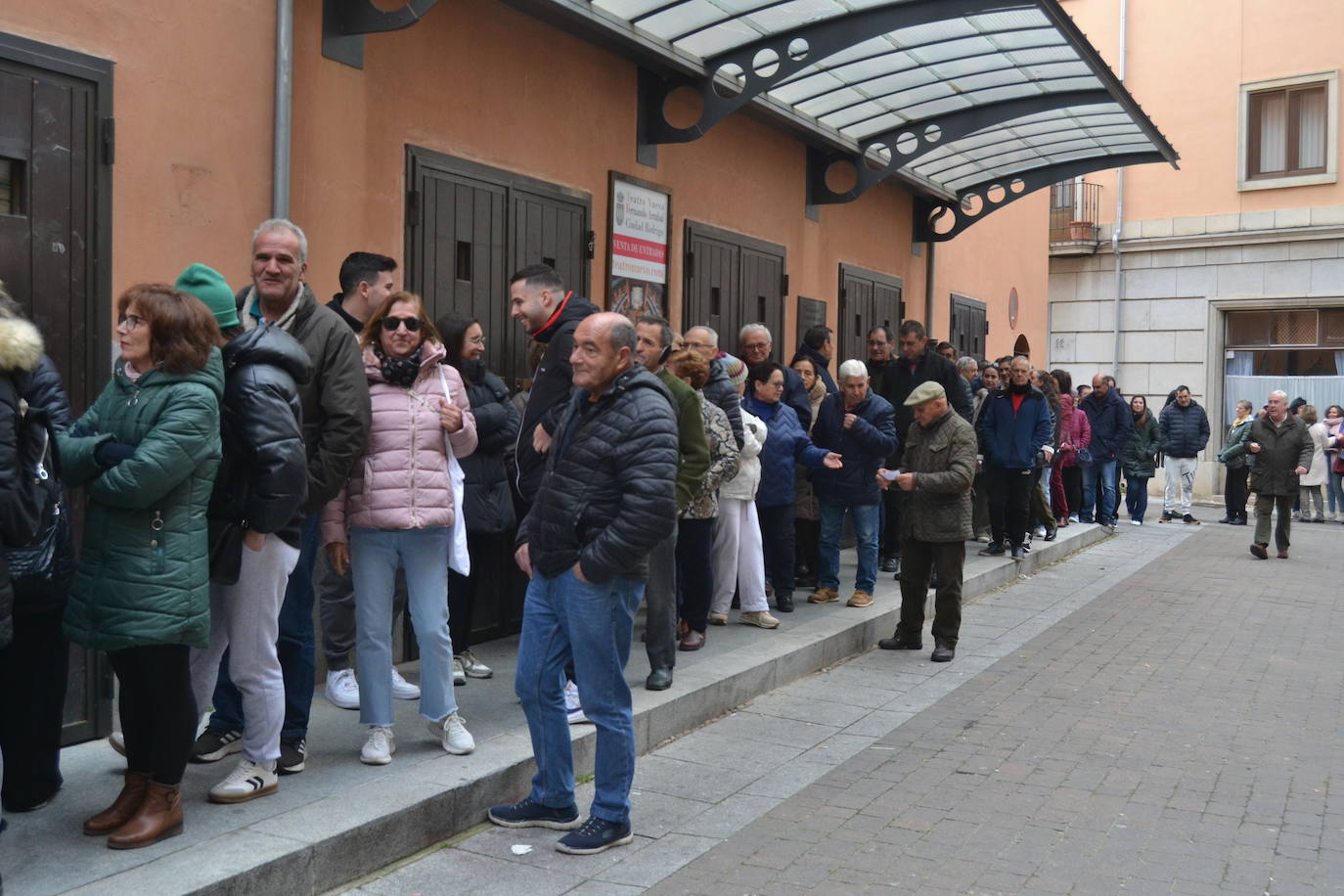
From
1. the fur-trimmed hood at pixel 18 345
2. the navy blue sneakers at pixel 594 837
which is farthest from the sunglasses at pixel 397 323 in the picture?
the navy blue sneakers at pixel 594 837

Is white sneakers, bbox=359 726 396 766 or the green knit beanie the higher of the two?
the green knit beanie

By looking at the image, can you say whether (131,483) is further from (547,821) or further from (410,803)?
(547,821)

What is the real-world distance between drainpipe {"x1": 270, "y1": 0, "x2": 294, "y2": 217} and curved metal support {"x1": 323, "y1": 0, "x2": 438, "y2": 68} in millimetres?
322

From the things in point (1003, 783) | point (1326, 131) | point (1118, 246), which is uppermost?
point (1326, 131)

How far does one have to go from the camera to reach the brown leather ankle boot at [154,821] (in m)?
4.12

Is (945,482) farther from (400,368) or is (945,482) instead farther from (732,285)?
(400,368)

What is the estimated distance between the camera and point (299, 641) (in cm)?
504

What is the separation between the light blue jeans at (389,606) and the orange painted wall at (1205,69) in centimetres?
2245

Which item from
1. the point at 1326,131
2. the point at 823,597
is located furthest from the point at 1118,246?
the point at 823,597

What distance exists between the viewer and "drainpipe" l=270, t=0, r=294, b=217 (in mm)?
6199

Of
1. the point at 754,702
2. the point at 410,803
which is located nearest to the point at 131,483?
the point at 410,803

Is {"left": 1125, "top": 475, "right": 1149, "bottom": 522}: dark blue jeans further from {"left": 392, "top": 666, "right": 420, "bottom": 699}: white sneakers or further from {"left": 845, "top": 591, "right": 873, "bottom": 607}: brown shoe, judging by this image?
{"left": 392, "top": 666, "right": 420, "bottom": 699}: white sneakers

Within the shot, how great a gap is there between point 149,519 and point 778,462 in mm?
5297

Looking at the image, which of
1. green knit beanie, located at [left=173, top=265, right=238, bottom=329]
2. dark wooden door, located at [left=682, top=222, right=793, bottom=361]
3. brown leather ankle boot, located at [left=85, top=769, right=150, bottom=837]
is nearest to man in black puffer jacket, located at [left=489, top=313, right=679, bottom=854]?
green knit beanie, located at [left=173, top=265, right=238, bottom=329]
